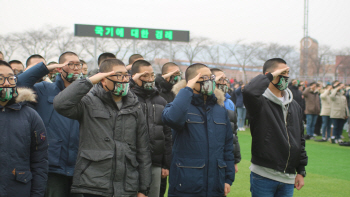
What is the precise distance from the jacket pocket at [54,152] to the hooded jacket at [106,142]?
817 mm

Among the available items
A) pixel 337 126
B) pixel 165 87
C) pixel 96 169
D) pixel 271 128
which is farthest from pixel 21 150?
pixel 337 126

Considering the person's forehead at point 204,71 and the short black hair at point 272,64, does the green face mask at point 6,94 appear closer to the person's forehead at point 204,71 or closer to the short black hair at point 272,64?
the person's forehead at point 204,71

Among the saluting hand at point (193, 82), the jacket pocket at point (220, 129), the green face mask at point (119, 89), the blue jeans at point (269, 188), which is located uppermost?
the saluting hand at point (193, 82)

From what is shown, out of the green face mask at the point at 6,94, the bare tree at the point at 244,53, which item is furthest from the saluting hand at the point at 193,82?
the bare tree at the point at 244,53

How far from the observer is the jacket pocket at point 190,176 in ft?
11.4

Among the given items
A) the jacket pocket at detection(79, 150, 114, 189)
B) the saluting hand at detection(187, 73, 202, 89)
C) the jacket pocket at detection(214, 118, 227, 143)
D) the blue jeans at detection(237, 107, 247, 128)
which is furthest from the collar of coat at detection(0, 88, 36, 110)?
the blue jeans at detection(237, 107, 247, 128)

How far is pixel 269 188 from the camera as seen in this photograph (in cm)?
375

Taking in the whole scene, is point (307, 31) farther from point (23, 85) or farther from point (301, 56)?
point (23, 85)

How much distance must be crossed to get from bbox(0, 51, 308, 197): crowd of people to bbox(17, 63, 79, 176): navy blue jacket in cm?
1

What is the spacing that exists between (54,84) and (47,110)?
14.6 inches

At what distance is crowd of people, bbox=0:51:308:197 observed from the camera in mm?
3047

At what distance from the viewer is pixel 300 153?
390 centimetres

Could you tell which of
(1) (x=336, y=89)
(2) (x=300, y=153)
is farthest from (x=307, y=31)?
(2) (x=300, y=153)

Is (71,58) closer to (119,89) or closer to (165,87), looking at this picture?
(119,89)
